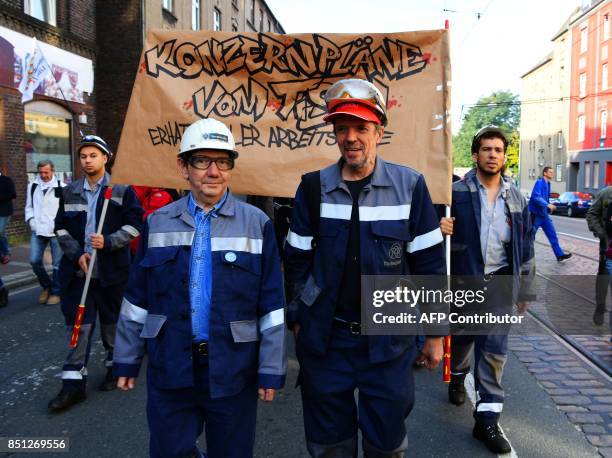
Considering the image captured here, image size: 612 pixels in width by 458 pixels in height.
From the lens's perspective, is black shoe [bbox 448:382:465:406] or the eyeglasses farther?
black shoe [bbox 448:382:465:406]

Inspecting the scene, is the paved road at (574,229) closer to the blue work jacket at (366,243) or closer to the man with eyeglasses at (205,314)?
the blue work jacket at (366,243)

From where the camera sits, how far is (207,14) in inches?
1019

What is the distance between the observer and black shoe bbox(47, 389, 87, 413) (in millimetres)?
4090

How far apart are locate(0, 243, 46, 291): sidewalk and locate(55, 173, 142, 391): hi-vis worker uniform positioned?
5.22m

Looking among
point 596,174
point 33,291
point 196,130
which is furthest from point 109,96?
point 596,174

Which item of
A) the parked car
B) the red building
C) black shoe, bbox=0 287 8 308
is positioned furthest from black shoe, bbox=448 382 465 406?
the red building

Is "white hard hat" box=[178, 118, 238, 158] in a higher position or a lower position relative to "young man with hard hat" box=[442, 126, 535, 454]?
higher

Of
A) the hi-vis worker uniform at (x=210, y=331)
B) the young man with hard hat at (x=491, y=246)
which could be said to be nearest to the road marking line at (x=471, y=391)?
the young man with hard hat at (x=491, y=246)

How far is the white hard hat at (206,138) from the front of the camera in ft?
8.19

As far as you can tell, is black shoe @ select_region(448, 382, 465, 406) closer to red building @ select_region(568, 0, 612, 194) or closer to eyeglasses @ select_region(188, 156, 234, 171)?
eyeglasses @ select_region(188, 156, 234, 171)

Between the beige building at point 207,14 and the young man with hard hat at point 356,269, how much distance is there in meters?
17.4

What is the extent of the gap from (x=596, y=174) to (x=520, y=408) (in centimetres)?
4033

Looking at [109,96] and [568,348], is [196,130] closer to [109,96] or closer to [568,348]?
[568,348]

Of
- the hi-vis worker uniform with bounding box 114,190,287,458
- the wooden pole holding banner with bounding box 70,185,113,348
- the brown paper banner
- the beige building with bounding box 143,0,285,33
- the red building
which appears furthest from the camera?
the red building
